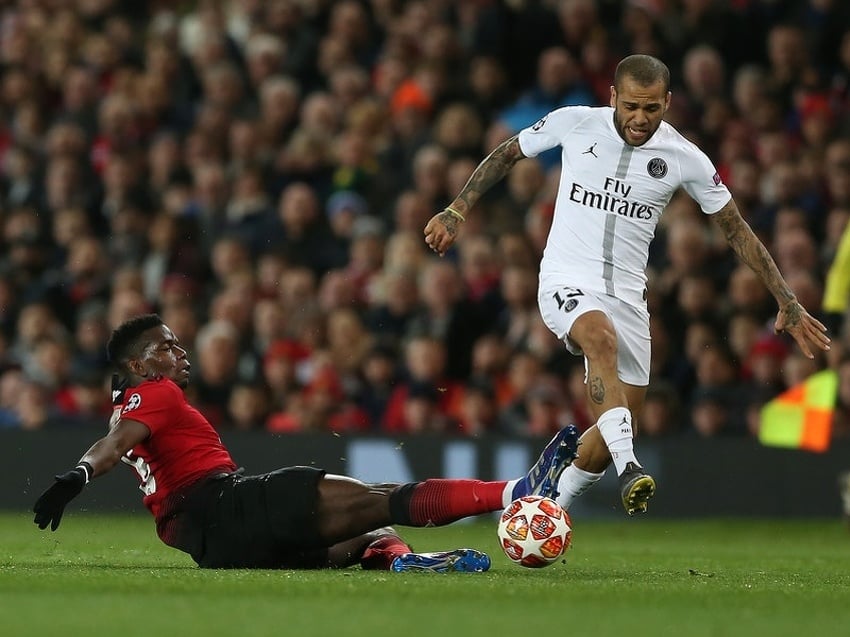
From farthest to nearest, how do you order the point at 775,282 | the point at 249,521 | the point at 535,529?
1. the point at 775,282
2. the point at 249,521
3. the point at 535,529

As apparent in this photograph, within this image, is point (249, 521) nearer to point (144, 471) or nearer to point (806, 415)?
point (144, 471)

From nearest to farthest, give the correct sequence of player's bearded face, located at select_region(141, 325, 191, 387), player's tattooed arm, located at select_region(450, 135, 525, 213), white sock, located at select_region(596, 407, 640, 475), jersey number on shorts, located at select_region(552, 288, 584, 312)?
white sock, located at select_region(596, 407, 640, 475) → player's bearded face, located at select_region(141, 325, 191, 387) → jersey number on shorts, located at select_region(552, 288, 584, 312) → player's tattooed arm, located at select_region(450, 135, 525, 213)

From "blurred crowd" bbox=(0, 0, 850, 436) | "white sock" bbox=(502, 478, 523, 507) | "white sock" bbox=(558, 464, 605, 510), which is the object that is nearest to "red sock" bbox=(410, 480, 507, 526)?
"white sock" bbox=(502, 478, 523, 507)

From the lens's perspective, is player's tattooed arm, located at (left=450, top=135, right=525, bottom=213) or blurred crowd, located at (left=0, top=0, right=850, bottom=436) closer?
player's tattooed arm, located at (left=450, top=135, right=525, bottom=213)

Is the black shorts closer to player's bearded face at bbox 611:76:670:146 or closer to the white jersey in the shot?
the white jersey

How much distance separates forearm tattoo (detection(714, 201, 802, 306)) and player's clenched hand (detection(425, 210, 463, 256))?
134cm

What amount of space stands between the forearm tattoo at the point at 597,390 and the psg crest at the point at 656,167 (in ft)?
3.43

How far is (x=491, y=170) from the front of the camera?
26.6 feet

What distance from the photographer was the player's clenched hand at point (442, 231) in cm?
762

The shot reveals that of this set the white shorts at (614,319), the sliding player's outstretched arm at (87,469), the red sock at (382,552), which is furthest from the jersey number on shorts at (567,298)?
the sliding player's outstretched arm at (87,469)

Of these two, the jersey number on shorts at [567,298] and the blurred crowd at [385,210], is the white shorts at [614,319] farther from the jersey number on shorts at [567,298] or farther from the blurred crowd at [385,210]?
the blurred crowd at [385,210]

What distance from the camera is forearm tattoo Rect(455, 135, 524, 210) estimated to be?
8.02 meters

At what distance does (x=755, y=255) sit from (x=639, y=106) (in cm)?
95

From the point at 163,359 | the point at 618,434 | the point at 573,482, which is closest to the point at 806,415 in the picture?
the point at 573,482
